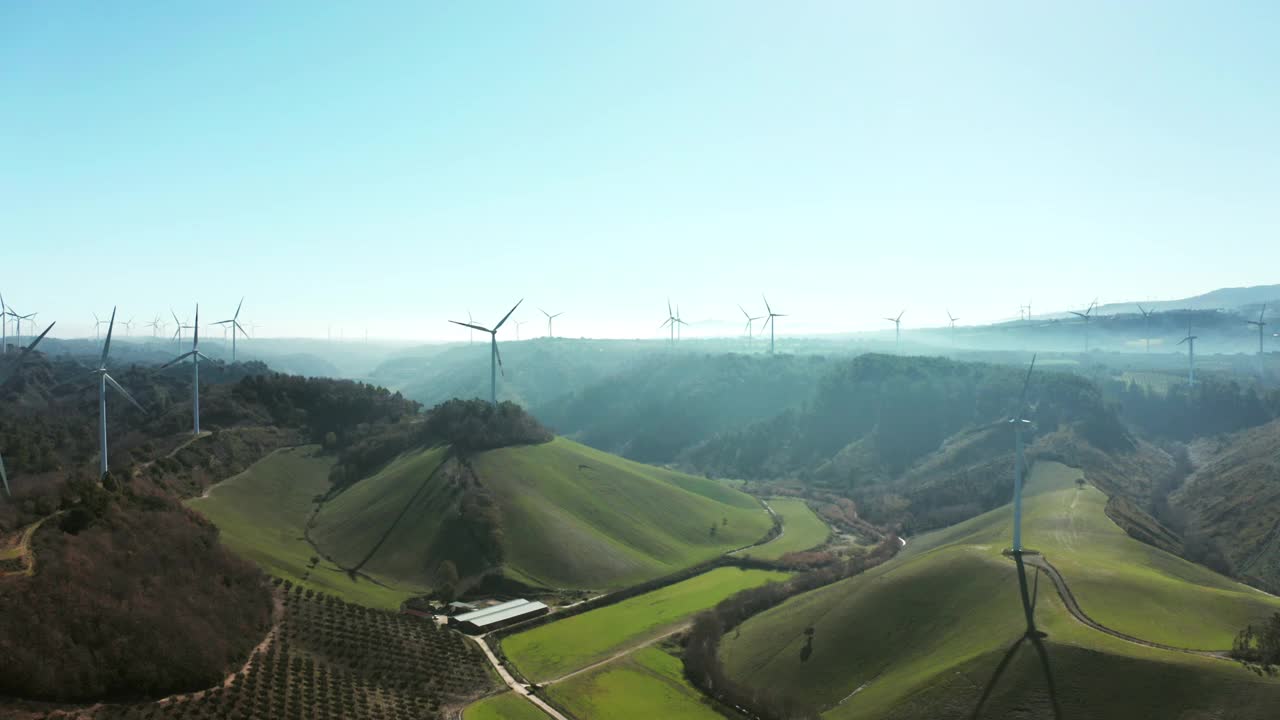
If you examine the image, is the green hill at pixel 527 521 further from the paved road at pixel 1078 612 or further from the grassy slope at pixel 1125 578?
the paved road at pixel 1078 612

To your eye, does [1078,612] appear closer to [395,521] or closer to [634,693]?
[634,693]

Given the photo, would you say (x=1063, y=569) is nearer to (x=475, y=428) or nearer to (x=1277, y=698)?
(x=1277, y=698)

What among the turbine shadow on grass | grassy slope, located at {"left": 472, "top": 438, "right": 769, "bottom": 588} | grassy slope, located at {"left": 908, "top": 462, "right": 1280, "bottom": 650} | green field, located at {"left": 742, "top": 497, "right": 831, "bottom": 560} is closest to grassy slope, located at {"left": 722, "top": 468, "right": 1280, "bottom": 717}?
the turbine shadow on grass

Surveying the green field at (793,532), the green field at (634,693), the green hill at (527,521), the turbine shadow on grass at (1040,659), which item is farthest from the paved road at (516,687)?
the green field at (793,532)

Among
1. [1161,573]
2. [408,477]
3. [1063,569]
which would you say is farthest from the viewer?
[408,477]

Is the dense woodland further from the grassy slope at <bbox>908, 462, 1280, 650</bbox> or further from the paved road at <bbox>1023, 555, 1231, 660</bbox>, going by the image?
the grassy slope at <bbox>908, 462, 1280, 650</bbox>

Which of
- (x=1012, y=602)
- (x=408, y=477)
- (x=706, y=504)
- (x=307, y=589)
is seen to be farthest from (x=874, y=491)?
(x=307, y=589)

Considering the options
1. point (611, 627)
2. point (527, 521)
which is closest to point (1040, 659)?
point (611, 627)
